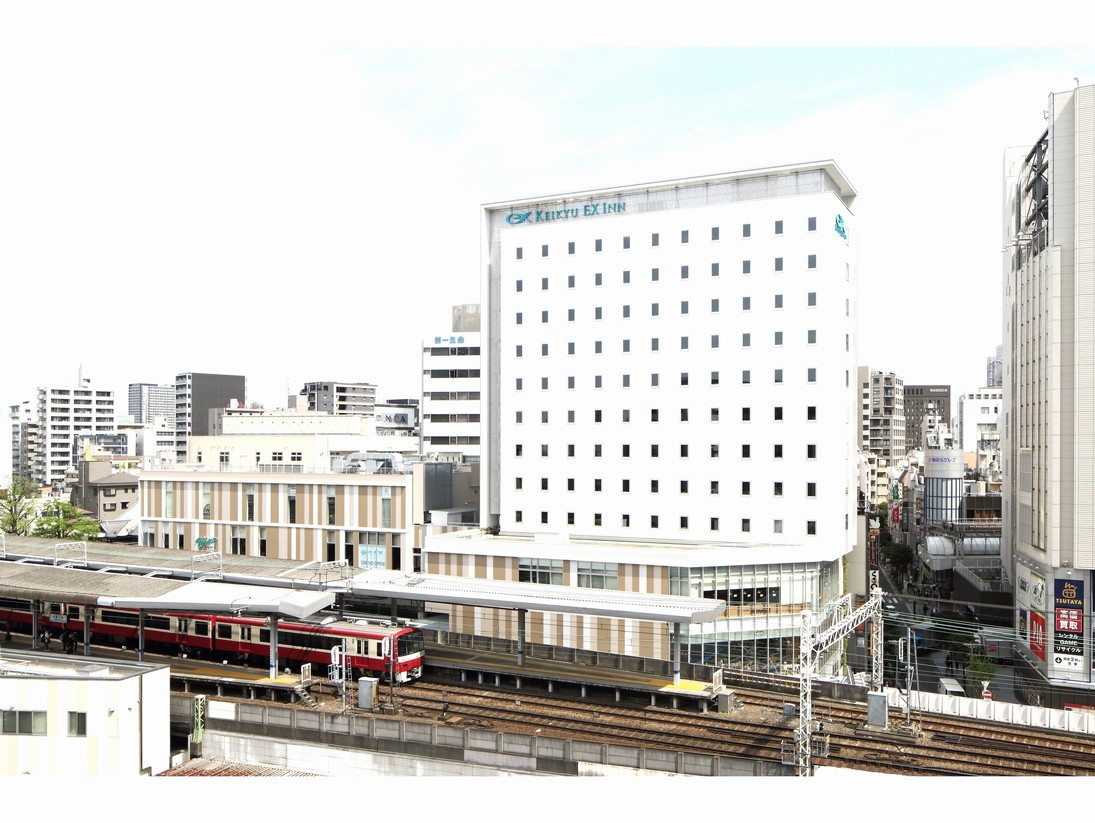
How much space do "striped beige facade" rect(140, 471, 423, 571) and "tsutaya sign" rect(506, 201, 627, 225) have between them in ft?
33.8

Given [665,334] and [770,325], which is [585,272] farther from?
[770,325]

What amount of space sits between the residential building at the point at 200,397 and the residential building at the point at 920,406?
270ft

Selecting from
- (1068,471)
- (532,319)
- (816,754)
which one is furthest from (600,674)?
(1068,471)

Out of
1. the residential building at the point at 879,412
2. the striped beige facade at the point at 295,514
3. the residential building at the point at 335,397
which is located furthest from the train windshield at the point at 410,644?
the residential building at the point at 879,412

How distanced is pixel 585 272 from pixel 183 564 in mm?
15941

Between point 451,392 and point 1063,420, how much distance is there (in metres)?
26.7

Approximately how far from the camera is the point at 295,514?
31.9 m

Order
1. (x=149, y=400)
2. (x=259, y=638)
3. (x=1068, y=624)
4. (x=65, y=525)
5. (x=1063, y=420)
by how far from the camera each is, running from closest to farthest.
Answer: (x=259, y=638) < (x=1068, y=624) < (x=1063, y=420) < (x=65, y=525) < (x=149, y=400)

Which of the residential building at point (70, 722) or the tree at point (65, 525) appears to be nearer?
the residential building at point (70, 722)

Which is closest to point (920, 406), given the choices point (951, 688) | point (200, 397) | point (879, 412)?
point (879, 412)

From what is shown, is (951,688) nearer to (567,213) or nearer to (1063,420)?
(1063,420)

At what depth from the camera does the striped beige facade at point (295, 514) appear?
102ft

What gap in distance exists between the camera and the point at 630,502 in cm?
2888

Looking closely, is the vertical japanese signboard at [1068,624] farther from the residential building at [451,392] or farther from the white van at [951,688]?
the residential building at [451,392]
